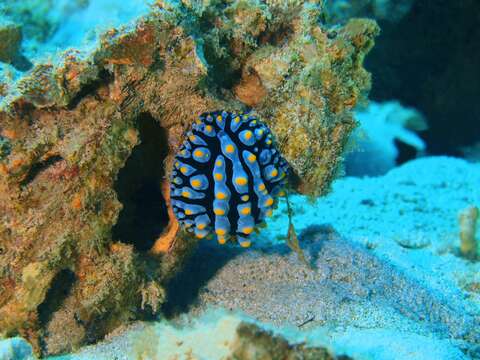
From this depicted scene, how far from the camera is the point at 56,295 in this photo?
3352 millimetres

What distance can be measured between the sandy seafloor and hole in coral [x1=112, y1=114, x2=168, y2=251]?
0.62 meters

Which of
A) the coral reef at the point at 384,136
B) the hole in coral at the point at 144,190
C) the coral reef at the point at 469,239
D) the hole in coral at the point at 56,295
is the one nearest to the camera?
the hole in coral at the point at 56,295

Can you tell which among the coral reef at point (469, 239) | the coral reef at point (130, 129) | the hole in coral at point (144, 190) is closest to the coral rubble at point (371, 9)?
the coral reef at point (469, 239)

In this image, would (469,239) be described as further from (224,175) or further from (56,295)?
(56,295)

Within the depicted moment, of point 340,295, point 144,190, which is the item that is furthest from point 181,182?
point 340,295

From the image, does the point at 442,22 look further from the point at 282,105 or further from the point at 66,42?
the point at 66,42

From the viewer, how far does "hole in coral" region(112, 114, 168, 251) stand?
11.9 feet

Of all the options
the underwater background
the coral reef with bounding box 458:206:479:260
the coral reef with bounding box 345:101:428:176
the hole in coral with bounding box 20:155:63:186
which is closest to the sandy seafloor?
the underwater background

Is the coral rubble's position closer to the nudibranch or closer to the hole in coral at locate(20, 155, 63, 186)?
the nudibranch

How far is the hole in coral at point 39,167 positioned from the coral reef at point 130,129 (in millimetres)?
10

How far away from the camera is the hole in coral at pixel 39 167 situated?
315cm

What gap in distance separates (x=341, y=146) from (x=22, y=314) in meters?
2.93

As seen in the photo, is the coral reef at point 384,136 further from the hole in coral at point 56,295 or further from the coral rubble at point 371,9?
the hole in coral at point 56,295

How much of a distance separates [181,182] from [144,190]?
2.96 feet
